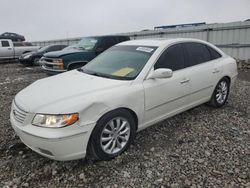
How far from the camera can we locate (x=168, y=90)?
3621mm

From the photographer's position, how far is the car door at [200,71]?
4121mm

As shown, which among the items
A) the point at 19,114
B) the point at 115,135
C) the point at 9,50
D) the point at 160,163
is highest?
the point at 9,50

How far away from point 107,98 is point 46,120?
0.75 meters

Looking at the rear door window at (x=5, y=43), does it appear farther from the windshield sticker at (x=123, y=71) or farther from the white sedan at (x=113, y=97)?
the windshield sticker at (x=123, y=71)

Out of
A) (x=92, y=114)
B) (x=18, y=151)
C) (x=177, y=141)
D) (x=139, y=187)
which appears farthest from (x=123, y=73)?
(x=18, y=151)

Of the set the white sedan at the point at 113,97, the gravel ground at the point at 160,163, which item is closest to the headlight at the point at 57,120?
the white sedan at the point at 113,97

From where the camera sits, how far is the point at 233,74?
516cm

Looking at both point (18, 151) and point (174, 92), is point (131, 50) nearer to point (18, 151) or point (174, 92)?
point (174, 92)

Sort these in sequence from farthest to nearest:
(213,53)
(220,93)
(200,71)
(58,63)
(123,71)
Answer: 1. (58,63)
2. (220,93)
3. (213,53)
4. (200,71)
5. (123,71)

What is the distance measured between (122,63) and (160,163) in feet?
5.39

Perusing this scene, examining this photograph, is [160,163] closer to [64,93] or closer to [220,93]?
[64,93]

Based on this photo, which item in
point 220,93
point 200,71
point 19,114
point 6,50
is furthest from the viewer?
point 6,50

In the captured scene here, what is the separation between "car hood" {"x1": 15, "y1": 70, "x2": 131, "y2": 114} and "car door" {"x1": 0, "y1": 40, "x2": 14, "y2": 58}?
14322 mm

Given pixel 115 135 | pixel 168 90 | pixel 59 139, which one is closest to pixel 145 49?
pixel 168 90
